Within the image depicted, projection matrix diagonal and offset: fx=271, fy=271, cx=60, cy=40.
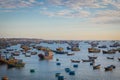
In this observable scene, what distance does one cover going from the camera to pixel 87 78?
38.9 m

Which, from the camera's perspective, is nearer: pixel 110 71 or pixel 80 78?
pixel 80 78

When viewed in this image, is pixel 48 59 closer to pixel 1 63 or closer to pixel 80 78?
pixel 1 63

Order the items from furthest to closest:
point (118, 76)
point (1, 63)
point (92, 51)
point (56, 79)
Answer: point (92, 51)
point (1, 63)
point (118, 76)
point (56, 79)

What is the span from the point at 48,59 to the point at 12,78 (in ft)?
96.5

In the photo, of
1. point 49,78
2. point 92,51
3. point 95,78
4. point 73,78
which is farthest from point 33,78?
point 92,51

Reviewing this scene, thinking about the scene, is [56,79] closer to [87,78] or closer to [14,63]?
[87,78]

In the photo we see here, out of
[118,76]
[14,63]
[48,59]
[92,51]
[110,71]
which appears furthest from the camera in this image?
[92,51]

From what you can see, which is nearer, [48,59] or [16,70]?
[16,70]

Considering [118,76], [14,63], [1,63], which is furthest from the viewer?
[1,63]

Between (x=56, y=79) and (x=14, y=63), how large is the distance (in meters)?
15.4

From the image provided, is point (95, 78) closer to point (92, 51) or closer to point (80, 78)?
point (80, 78)

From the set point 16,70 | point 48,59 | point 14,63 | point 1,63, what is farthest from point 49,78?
point 48,59

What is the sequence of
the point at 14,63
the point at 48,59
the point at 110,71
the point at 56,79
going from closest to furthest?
the point at 56,79
the point at 110,71
the point at 14,63
the point at 48,59

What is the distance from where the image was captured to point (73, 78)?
38.9m
